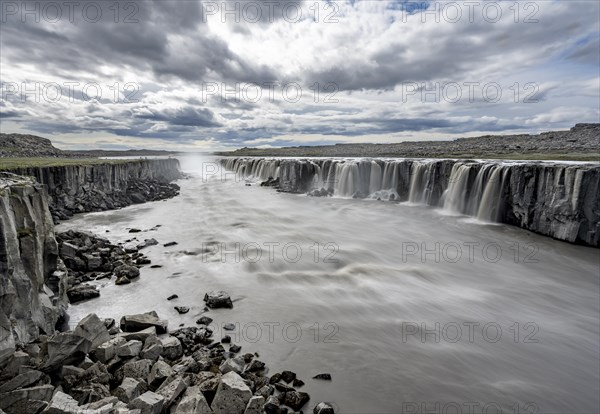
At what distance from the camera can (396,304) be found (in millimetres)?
11656

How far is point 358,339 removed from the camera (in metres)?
9.31

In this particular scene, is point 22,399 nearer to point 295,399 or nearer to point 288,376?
point 295,399

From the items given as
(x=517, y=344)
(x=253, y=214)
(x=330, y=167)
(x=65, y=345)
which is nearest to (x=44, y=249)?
(x=65, y=345)

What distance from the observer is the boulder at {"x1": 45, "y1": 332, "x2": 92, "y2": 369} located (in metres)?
6.10

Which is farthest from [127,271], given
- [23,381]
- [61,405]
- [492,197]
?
[492,197]

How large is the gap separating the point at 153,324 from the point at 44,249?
406cm

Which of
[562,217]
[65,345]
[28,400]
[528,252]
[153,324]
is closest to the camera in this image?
[28,400]

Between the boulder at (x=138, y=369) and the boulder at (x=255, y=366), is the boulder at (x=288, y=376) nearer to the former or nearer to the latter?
the boulder at (x=255, y=366)

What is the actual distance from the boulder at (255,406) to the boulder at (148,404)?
1.48 metres

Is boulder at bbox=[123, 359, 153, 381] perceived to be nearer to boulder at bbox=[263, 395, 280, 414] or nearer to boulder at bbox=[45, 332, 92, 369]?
boulder at bbox=[45, 332, 92, 369]

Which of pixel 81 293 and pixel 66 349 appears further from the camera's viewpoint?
pixel 81 293

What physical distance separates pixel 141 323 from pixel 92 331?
1.86 m

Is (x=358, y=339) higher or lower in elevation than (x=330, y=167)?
lower

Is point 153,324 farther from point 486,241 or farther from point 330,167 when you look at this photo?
point 330,167
